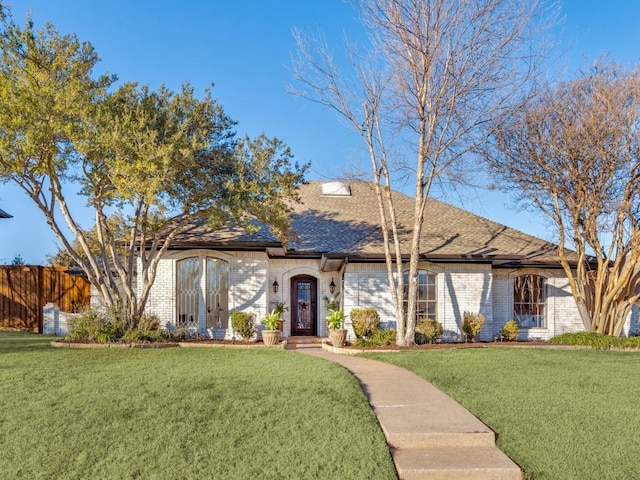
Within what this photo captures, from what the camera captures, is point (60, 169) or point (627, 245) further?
point (627, 245)

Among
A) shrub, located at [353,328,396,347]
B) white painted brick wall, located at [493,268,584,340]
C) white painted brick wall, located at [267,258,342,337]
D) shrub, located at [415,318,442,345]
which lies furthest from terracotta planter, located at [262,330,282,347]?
white painted brick wall, located at [493,268,584,340]

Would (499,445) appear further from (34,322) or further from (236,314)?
(34,322)

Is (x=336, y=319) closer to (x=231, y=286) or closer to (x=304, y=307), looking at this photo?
(x=231, y=286)

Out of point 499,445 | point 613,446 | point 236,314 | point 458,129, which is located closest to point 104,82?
point 236,314

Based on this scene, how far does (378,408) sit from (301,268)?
1064cm

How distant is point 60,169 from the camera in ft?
42.5

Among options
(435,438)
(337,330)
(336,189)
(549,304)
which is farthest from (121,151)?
(549,304)

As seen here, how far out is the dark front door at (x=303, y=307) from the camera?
1812cm

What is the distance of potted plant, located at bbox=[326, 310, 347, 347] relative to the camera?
1405 centimetres

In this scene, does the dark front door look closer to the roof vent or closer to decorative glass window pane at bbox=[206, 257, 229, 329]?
decorative glass window pane at bbox=[206, 257, 229, 329]

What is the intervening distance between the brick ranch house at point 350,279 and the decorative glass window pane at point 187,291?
0.03m

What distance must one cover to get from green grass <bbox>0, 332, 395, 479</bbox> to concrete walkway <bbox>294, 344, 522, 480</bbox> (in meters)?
0.23

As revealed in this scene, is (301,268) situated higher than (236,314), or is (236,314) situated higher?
(301,268)

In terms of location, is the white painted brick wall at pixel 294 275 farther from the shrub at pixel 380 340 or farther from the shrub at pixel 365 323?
the shrub at pixel 380 340
